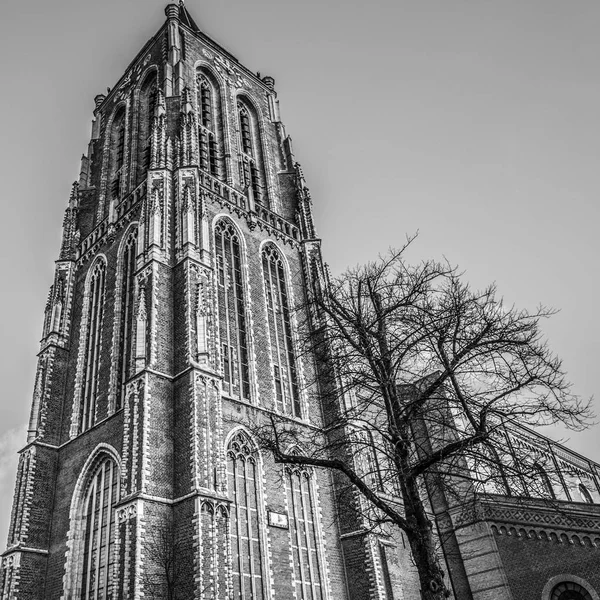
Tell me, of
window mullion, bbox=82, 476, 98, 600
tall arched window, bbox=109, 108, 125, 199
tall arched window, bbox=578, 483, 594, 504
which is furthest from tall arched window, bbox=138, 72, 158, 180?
tall arched window, bbox=578, 483, 594, 504

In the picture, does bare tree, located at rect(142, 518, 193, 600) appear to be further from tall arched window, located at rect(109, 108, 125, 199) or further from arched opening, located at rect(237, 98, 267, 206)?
tall arched window, located at rect(109, 108, 125, 199)

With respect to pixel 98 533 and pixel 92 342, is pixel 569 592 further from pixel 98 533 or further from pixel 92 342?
pixel 92 342

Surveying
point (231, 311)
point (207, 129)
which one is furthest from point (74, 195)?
point (231, 311)

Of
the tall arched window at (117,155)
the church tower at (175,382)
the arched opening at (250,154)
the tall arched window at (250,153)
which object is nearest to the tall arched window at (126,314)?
the church tower at (175,382)

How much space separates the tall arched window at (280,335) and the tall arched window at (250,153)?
162 inches

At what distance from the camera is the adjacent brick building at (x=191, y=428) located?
17.2 metres

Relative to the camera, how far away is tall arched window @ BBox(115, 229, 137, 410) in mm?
22062

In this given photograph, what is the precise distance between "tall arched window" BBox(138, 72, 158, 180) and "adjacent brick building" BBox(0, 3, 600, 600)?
0.27 m

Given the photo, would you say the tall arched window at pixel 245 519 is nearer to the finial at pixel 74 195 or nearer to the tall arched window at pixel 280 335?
the tall arched window at pixel 280 335

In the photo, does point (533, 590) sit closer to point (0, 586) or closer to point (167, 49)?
point (0, 586)

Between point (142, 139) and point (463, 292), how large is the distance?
2501cm

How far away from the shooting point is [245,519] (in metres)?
18.6

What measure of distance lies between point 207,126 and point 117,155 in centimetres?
585

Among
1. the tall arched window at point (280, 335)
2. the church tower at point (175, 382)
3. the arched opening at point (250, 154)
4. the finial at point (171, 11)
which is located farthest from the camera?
the finial at point (171, 11)
